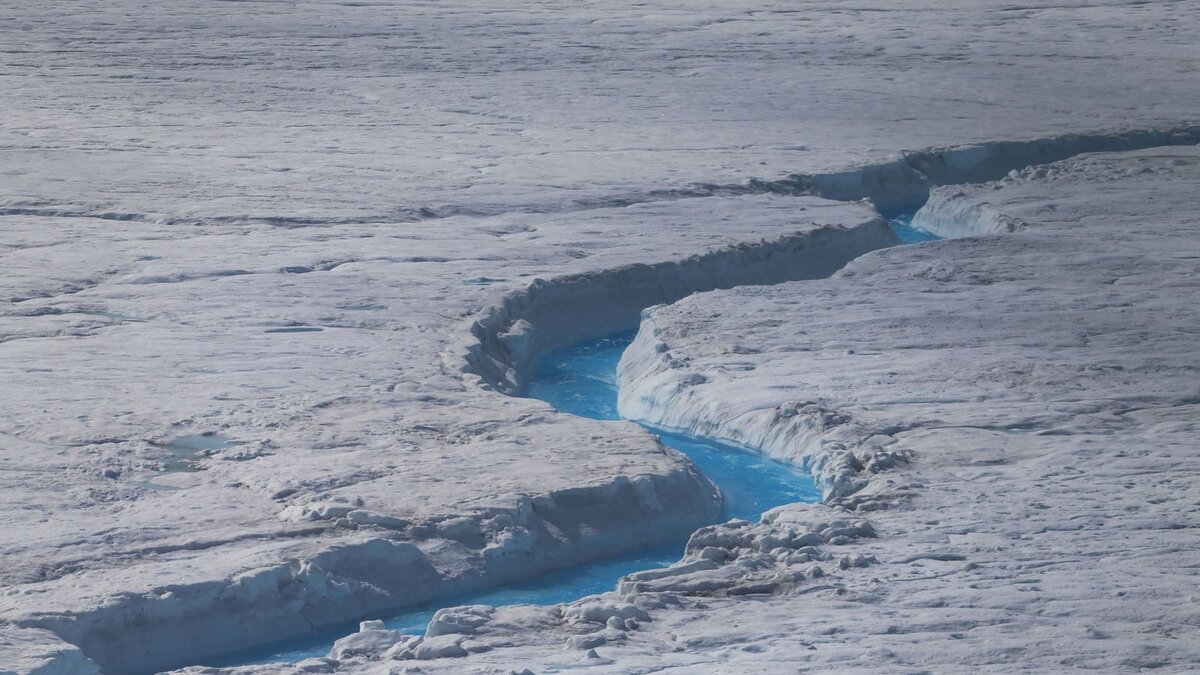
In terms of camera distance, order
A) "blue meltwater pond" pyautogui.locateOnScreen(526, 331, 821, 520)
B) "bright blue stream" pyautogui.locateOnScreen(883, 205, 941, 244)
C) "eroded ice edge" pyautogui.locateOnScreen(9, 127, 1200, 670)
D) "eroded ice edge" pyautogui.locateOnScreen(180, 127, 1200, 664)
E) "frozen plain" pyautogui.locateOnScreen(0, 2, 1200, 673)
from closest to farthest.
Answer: "frozen plain" pyautogui.locateOnScreen(0, 2, 1200, 673) < "eroded ice edge" pyautogui.locateOnScreen(180, 127, 1200, 664) < "eroded ice edge" pyautogui.locateOnScreen(9, 127, 1200, 670) < "blue meltwater pond" pyautogui.locateOnScreen(526, 331, 821, 520) < "bright blue stream" pyautogui.locateOnScreen(883, 205, 941, 244)

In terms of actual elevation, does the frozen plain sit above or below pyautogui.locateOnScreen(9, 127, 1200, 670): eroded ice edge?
above

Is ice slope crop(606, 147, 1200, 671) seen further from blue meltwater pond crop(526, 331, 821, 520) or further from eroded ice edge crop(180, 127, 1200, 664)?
eroded ice edge crop(180, 127, 1200, 664)

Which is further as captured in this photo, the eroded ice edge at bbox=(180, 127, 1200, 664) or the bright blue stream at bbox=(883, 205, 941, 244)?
the bright blue stream at bbox=(883, 205, 941, 244)

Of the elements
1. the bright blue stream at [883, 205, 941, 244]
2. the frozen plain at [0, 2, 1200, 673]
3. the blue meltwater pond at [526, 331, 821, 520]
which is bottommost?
the blue meltwater pond at [526, 331, 821, 520]

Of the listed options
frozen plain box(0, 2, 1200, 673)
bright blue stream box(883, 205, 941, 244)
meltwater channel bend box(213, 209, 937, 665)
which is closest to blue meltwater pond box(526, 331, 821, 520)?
meltwater channel bend box(213, 209, 937, 665)

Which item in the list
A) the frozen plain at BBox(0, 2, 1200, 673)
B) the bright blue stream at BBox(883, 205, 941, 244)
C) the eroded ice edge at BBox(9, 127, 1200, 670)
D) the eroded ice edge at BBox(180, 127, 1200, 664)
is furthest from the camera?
the bright blue stream at BBox(883, 205, 941, 244)

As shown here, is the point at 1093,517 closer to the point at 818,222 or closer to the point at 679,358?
the point at 679,358

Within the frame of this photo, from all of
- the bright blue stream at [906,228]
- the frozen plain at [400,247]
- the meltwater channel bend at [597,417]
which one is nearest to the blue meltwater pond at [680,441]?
the meltwater channel bend at [597,417]
